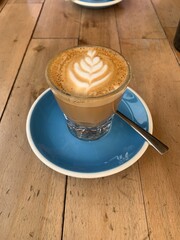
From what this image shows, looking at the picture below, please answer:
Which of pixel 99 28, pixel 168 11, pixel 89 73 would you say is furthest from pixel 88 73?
pixel 168 11

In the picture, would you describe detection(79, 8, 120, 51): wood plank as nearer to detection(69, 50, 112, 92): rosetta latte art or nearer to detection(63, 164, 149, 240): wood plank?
detection(69, 50, 112, 92): rosetta latte art

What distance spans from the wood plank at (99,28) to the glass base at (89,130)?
31cm

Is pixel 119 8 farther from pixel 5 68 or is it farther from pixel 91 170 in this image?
pixel 91 170

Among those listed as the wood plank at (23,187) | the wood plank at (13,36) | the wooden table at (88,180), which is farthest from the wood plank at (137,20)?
the wood plank at (23,187)

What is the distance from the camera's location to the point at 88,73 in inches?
17.1

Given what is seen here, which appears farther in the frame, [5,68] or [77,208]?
[5,68]

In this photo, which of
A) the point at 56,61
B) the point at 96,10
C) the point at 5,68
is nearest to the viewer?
the point at 56,61

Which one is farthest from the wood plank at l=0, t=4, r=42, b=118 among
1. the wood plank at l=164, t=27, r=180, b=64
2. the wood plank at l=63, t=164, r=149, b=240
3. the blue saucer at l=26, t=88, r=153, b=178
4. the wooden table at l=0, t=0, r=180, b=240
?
the wood plank at l=164, t=27, r=180, b=64

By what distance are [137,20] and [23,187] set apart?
0.70m

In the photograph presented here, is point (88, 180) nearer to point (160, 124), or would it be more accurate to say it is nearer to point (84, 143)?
point (84, 143)

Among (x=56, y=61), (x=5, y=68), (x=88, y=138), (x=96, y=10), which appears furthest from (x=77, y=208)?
(x=96, y=10)

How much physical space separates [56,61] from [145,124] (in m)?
0.22

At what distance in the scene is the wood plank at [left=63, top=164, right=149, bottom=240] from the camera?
35 centimetres

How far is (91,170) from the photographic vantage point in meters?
0.40
